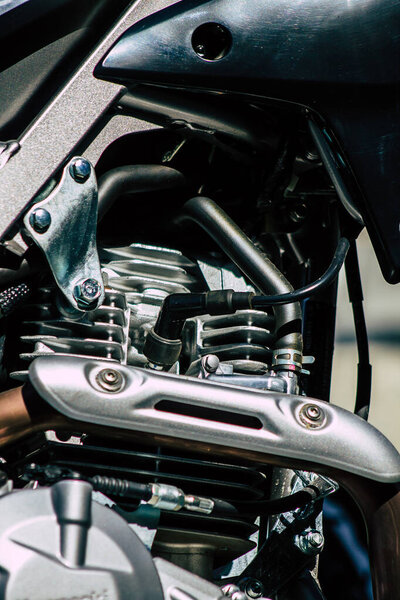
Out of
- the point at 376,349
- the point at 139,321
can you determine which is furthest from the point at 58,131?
the point at 376,349

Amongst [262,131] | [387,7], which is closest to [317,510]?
[262,131]

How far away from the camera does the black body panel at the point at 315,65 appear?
963 mm

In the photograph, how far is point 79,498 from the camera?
777 mm

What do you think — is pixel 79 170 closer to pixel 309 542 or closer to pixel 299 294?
pixel 299 294

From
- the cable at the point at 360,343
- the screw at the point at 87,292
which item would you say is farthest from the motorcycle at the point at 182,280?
the cable at the point at 360,343

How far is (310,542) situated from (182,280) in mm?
406

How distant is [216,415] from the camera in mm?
881

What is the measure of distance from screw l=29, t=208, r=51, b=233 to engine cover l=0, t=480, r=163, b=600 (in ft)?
1.00

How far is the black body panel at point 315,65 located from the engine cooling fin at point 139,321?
0.21m

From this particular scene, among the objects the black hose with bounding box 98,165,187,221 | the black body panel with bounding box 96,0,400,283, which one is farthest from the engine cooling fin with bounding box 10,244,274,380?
the black body panel with bounding box 96,0,400,283

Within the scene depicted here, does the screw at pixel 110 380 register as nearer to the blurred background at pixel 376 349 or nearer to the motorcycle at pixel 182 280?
the motorcycle at pixel 182 280

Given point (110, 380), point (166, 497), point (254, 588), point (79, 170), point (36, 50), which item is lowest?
point (254, 588)

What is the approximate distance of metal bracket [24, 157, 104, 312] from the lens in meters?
0.93

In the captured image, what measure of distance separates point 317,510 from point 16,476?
41 cm
